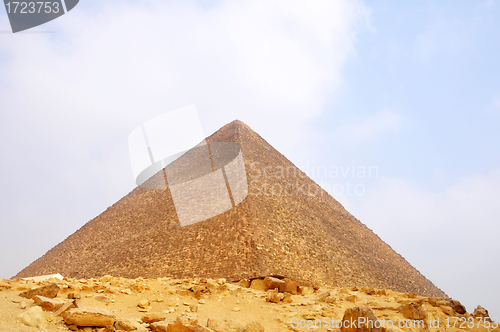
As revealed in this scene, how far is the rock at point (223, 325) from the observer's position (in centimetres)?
543

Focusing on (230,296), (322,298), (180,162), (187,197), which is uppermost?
(180,162)

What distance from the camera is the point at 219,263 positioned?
14.6 meters

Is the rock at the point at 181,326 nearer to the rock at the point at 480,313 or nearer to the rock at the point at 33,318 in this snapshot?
the rock at the point at 33,318

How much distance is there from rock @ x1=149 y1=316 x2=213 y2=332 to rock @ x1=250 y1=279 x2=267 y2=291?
5.40 meters

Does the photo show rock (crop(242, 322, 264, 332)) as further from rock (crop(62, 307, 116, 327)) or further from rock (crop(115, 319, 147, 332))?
rock (crop(62, 307, 116, 327))

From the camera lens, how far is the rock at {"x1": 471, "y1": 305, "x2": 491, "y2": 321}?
25.0ft

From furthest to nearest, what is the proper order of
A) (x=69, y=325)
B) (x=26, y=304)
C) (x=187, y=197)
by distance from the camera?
(x=187, y=197) → (x=26, y=304) → (x=69, y=325)

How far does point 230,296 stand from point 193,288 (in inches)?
35.6

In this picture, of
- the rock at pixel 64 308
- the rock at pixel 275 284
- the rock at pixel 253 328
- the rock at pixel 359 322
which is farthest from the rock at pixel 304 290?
the rock at pixel 64 308

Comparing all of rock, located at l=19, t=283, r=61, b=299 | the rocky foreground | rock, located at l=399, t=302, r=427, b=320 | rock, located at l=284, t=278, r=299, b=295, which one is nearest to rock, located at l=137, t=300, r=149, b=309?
the rocky foreground

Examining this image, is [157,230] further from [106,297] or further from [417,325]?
[417,325]

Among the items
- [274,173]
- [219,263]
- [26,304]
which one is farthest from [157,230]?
[26,304]

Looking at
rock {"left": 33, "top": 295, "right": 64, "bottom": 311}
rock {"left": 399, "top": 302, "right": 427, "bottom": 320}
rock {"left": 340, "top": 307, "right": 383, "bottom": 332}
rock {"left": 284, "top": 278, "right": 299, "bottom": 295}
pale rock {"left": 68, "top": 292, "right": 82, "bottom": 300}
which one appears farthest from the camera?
rock {"left": 284, "top": 278, "right": 299, "bottom": 295}

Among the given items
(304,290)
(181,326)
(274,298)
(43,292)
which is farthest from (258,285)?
(43,292)
